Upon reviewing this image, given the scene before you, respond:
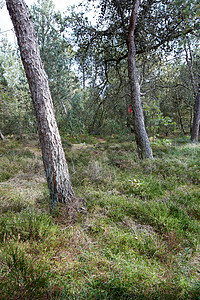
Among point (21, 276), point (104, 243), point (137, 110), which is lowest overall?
point (104, 243)

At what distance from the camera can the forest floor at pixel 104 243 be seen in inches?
62.6

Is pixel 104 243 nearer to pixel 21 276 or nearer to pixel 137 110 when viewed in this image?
pixel 21 276

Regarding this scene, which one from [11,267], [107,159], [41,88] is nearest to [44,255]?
[11,267]

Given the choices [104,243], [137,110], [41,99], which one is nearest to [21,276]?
[104,243]

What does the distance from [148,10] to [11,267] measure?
27.3 feet

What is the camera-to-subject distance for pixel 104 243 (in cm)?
223

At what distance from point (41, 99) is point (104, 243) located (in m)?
2.45

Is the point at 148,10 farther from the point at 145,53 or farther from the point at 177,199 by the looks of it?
the point at 177,199

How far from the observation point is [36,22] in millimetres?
10164

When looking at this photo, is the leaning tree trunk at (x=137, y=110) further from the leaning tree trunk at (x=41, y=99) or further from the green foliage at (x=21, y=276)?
the green foliage at (x=21, y=276)

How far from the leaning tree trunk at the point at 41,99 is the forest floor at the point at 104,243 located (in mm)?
467

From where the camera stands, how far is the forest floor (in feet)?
5.22

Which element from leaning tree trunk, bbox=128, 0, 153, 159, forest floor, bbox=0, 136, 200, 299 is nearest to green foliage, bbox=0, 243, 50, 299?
forest floor, bbox=0, 136, 200, 299

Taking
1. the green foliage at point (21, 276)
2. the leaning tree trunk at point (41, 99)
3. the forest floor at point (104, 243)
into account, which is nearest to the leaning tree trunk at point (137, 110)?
the forest floor at point (104, 243)
